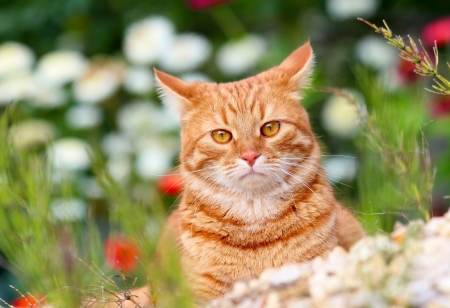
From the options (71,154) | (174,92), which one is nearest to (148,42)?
(71,154)

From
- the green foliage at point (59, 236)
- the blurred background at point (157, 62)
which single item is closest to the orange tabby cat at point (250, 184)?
the green foliage at point (59, 236)

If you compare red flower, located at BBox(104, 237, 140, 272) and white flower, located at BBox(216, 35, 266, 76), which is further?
white flower, located at BBox(216, 35, 266, 76)

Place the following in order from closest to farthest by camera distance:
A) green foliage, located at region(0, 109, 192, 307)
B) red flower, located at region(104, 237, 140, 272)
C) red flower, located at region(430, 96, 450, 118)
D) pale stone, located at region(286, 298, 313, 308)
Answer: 1. green foliage, located at region(0, 109, 192, 307)
2. pale stone, located at region(286, 298, 313, 308)
3. red flower, located at region(104, 237, 140, 272)
4. red flower, located at region(430, 96, 450, 118)

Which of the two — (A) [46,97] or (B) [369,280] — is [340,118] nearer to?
(A) [46,97]

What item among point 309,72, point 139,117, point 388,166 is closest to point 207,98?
point 309,72

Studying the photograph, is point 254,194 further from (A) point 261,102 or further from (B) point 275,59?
(B) point 275,59

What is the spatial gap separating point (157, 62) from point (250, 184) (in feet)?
7.10

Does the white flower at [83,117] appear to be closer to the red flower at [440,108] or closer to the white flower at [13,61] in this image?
the white flower at [13,61]

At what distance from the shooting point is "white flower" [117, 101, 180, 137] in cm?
387

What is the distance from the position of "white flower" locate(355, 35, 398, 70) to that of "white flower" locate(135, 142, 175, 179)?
127cm

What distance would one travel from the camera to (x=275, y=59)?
4008 millimetres

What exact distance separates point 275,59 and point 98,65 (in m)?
1.13

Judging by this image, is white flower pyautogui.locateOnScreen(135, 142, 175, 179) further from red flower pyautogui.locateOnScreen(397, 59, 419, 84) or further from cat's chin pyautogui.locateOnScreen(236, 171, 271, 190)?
cat's chin pyautogui.locateOnScreen(236, 171, 271, 190)

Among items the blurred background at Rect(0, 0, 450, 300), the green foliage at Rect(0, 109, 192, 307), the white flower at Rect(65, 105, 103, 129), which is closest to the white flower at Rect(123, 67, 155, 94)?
the blurred background at Rect(0, 0, 450, 300)
